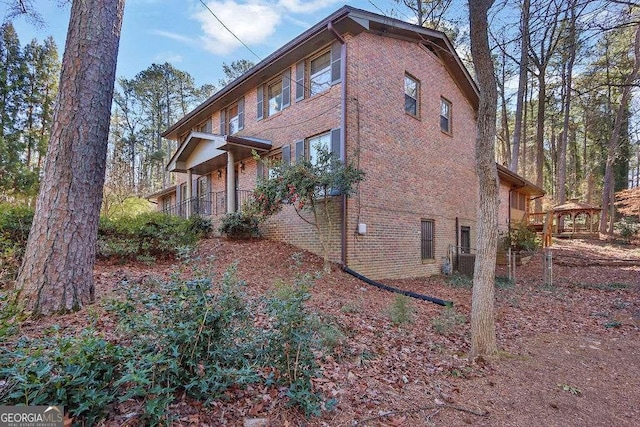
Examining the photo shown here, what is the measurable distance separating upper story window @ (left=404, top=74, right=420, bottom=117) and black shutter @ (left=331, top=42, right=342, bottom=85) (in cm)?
273

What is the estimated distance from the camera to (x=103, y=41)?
407 cm

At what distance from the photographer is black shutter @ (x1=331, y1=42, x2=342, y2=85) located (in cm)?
923

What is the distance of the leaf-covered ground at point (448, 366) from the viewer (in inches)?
103

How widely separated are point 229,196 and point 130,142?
2261 centimetres

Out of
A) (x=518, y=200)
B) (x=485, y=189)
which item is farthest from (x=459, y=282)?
(x=518, y=200)

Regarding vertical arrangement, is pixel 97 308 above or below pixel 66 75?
below

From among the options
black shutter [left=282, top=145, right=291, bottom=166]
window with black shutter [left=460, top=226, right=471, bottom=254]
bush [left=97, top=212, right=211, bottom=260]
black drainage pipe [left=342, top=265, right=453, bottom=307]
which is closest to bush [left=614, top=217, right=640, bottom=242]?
window with black shutter [left=460, top=226, right=471, bottom=254]

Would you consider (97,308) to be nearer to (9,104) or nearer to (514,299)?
(514,299)

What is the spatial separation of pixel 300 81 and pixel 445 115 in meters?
6.00

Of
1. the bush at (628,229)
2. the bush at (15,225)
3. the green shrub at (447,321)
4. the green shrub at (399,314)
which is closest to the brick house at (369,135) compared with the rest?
the green shrub at (447,321)

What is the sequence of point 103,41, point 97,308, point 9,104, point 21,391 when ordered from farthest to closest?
point 9,104
point 103,41
point 97,308
point 21,391

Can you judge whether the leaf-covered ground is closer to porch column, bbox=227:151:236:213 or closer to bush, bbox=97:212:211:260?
bush, bbox=97:212:211:260

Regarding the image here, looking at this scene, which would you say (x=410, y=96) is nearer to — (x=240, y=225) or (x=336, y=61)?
(x=336, y=61)

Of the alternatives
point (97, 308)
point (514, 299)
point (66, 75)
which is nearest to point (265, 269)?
point (97, 308)
